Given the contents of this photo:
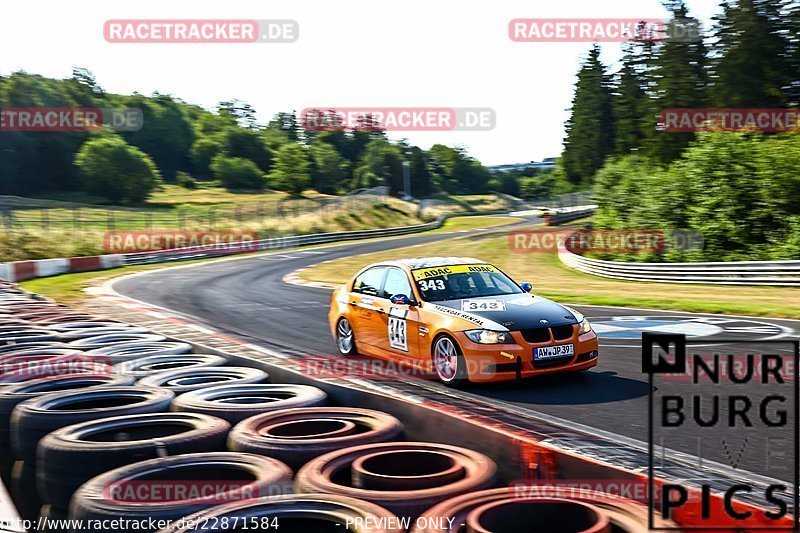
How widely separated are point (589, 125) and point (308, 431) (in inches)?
3419

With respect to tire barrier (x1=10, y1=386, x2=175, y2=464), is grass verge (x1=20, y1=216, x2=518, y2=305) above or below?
below

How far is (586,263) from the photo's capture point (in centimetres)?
3078

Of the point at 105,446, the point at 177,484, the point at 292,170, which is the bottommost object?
the point at 177,484

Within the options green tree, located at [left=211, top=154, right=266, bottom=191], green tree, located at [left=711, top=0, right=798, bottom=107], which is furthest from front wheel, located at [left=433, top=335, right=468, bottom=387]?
green tree, located at [left=211, top=154, right=266, bottom=191]

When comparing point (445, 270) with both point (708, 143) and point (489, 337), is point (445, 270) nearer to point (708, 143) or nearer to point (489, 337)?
point (489, 337)

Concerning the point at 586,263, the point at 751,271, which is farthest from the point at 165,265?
the point at 751,271

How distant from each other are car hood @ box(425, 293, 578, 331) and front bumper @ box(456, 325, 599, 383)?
183mm

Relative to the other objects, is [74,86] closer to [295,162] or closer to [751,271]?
[295,162]

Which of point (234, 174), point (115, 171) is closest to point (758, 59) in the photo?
point (115, 171)

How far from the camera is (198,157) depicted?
130m

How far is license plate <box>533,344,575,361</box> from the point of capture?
853cm

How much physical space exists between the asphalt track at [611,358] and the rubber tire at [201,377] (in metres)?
1.81

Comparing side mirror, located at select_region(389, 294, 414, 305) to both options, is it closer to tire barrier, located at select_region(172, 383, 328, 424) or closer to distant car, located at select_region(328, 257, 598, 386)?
distant car, located at select_region(328, 257, 598, 386)

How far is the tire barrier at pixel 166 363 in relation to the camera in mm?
7465
